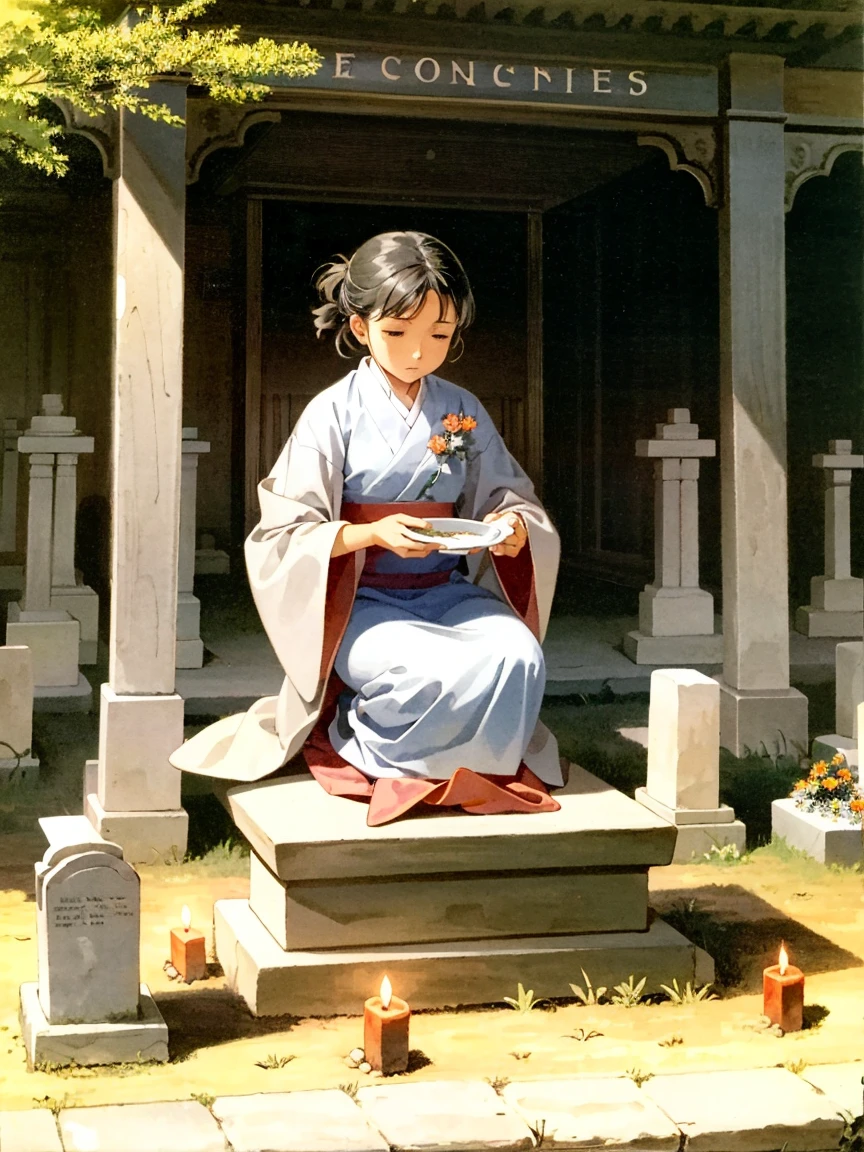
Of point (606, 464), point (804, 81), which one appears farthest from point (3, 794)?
point (606, 464)

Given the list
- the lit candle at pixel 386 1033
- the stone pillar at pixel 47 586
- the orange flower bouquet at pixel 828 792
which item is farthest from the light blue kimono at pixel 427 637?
the stone pillar at pixel 47 586

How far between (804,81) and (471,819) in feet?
13.5

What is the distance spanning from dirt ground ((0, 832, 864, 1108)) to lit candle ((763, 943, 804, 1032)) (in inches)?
1.9

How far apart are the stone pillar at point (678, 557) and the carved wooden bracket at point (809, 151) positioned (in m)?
2.24

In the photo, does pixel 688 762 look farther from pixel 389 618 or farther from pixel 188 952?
pixel 188 952

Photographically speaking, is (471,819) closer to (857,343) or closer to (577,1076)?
(577,1076)

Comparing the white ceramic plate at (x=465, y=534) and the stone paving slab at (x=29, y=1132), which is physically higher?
the white ceramic plate at (x=465, y=534)

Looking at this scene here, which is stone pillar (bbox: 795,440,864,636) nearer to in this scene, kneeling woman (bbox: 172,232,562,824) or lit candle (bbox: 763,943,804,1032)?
kneeling woman (bbox: 172,232,562,824)

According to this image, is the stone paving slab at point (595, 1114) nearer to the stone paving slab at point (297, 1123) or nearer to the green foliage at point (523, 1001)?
the stone paving slab at point (297, 1123)

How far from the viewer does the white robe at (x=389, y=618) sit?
4.62 metres

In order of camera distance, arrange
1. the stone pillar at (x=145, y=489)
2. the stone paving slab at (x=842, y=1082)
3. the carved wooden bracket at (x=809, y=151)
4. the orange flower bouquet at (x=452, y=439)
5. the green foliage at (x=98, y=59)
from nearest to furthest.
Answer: the stone paving slab at (x=842, y=1082) → the orange flower bouquet at (x=452, y=439) → the green foliage at (x=98, y=59) → the stone pillar at (x=145, y=489) → the carved wooden bracket at (x=809, y=151)

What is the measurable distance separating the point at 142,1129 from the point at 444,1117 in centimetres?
70

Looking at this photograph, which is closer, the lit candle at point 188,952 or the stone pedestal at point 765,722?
the lit candle at point 188,952

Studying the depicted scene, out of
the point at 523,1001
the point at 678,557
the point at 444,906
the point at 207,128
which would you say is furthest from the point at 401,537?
the point at 678,557
